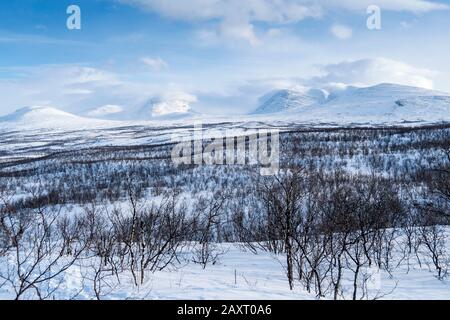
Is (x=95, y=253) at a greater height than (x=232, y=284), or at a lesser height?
lesser

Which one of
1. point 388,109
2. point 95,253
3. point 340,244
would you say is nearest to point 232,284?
point 340,244

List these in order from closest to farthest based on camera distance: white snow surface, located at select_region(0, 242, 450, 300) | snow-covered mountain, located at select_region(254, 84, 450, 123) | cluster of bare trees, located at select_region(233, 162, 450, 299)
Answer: white snow surface, located at select_region(0, 242, 450, 300)
cluster of bare trees, located at select_region(233, 162, 450, 299)
snow-covered mountain, located at select_region(254, 84, 450, 123)

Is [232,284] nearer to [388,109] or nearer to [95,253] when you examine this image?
[95,253]

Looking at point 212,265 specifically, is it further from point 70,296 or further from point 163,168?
point 163,168

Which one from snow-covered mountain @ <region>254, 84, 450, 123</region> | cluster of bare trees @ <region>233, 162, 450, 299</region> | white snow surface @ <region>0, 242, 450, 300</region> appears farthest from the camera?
snow-covered mountain @ <region>254, 84, 450, 123</region>

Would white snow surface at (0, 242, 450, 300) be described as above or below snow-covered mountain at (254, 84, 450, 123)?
below

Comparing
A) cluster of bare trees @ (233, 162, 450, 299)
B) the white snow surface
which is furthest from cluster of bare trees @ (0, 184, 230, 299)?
cluster of bare trees @ (233, 162, 450, 299)

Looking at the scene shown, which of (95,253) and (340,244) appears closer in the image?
(340,244)

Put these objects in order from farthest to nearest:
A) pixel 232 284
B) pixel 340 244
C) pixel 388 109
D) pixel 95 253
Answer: pixel 388 109, pixel 95 253, pixel 340 244, pixel 232 284

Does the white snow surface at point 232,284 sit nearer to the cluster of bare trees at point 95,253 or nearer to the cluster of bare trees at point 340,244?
the cluster of bare trees at point 95,253

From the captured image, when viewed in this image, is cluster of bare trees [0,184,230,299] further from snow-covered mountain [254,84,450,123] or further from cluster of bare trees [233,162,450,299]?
snow-covered mountain [254,84,450,123]
